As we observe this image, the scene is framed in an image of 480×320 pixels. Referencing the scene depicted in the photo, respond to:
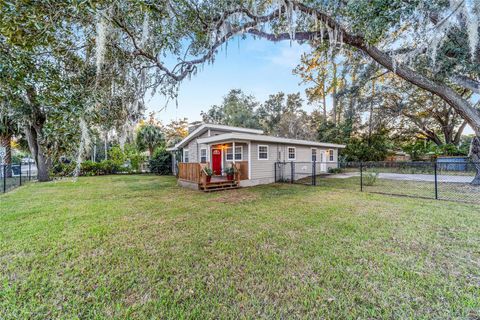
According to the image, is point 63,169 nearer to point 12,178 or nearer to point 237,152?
point 237,152

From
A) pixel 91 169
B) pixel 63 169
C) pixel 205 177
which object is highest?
pixel 63 169

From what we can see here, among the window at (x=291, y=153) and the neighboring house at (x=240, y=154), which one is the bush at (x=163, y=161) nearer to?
the neighboring house at (x=240, y=154)

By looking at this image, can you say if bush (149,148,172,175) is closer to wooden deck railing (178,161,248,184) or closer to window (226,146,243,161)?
wooden deck railing (178,161,248,184)

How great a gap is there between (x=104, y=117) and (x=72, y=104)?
776 millimetres

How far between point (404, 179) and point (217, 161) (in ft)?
33.5

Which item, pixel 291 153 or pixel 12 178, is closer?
pixel 291 153

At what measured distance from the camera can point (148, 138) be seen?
65.2 ft

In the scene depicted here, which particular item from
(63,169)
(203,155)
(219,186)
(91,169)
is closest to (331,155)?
(203,155)

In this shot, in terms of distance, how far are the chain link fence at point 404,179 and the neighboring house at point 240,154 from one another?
75 cm

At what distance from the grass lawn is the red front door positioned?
6633 mm

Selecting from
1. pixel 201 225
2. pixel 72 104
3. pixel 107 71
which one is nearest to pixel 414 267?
pixel 201 225

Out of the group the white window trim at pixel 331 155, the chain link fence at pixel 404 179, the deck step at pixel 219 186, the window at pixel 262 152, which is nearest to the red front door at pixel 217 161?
the deck step at pixel 219 186

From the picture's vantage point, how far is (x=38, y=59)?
268cm

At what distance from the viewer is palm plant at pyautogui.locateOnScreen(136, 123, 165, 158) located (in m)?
19.5
